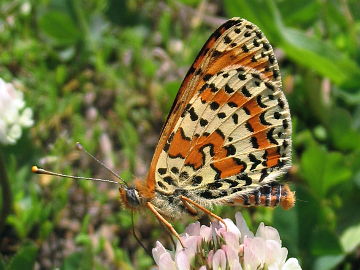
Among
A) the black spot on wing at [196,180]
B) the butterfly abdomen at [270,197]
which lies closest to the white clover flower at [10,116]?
the black spot on wing at [196,180]

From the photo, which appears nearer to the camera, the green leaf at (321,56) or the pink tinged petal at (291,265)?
the pink tinged petal at (291,265)

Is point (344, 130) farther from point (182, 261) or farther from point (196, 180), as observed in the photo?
point (182, 261)

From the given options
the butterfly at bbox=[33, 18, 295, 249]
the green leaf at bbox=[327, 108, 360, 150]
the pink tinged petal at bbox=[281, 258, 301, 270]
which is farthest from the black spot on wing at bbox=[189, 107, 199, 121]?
the green leaf at bbox=[327, 108, 360, 150]

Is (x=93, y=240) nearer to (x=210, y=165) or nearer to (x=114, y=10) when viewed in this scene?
(x=210, y=165)

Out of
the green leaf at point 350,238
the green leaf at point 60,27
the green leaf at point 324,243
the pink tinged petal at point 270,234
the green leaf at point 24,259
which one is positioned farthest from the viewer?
the green leaf at point 60,27

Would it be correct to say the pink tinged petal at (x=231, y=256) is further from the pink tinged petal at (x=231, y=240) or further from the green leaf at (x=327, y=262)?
the green leaf at (x=327, y=262)

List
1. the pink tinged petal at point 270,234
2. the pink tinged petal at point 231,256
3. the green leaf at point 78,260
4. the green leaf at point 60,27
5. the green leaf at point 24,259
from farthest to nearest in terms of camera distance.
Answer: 1. the green leaf at point 60,27
2. the green leaf at point 78,260
3. the green leaf at point 24,259
4. the pink tinged petal at point 270,234
5. the pink tinged petal at point 231,256

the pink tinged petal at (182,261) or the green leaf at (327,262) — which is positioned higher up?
the pink tinged petal at (182,261)

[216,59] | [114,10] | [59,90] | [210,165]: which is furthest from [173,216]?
[114,10]
